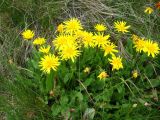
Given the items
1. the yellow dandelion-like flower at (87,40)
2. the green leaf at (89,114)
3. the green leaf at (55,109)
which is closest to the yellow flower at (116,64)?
the yellow dandelion-like flower at (87,40)

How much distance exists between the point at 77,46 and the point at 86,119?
0.42 m

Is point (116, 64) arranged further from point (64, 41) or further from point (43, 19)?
point (43, 19)

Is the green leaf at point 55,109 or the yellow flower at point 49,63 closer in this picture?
the yellow flower at point 49,63

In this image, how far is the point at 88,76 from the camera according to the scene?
2.32 meters

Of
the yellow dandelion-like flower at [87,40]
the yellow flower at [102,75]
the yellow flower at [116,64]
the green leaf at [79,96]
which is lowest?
the green leaf at [79,96]

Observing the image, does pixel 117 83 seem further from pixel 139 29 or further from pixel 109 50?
pixel 139 29

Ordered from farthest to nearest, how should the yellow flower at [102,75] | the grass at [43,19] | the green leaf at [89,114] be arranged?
the grass at [43,19], the green leaf at [89,114], the yellow flower at [102,75]

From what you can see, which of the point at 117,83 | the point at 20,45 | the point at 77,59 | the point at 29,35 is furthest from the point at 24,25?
the point at 117,83

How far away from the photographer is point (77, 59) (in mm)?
2291

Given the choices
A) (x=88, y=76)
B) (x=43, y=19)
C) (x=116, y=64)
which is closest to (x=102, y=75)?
(x=116, y=64)

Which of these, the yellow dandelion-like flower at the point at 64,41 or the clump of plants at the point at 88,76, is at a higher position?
the yellow dandelion-like flower at the point at 64,41

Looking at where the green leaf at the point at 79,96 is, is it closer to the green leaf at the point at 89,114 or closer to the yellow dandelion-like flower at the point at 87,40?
the green leaf at the point at 89,114

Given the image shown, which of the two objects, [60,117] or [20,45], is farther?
[20,45]

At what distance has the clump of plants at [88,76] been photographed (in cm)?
219
